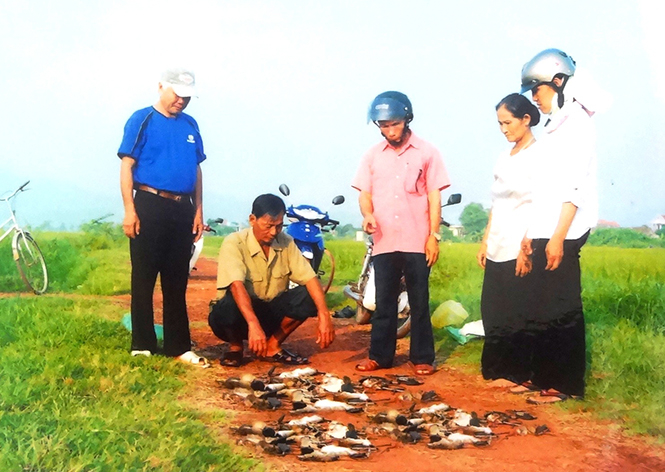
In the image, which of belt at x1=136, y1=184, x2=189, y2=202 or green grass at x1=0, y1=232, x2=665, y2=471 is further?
belt at x1=136, y1=184, x2=189, y2=202

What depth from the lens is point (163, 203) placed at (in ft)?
14.6

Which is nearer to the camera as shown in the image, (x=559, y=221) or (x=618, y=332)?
(x=559, y=221)

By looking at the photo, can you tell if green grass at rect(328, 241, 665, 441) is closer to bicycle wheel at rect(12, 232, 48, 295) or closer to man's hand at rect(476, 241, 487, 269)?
man's hand at rect(476, 241, 487, 269)

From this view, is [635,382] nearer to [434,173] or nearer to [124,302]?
[434,173]

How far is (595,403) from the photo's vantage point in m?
3.83

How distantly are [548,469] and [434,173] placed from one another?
6.98ft

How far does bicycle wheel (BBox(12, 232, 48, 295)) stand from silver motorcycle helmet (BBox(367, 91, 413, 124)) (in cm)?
294

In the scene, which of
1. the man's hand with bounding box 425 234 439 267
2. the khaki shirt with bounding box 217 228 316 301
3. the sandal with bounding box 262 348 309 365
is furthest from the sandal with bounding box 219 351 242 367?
the man's hand with bounding box 425 234 439 267

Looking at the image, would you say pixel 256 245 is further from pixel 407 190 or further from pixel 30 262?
pixel 30 262

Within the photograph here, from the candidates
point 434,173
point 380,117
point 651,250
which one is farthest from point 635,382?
point 380,117

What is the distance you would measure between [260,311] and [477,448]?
193 cm

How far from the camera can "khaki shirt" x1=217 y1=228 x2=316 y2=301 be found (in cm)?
456

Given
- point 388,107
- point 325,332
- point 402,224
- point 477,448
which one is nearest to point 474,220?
point 402,224

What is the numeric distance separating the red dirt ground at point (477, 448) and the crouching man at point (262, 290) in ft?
0.74
